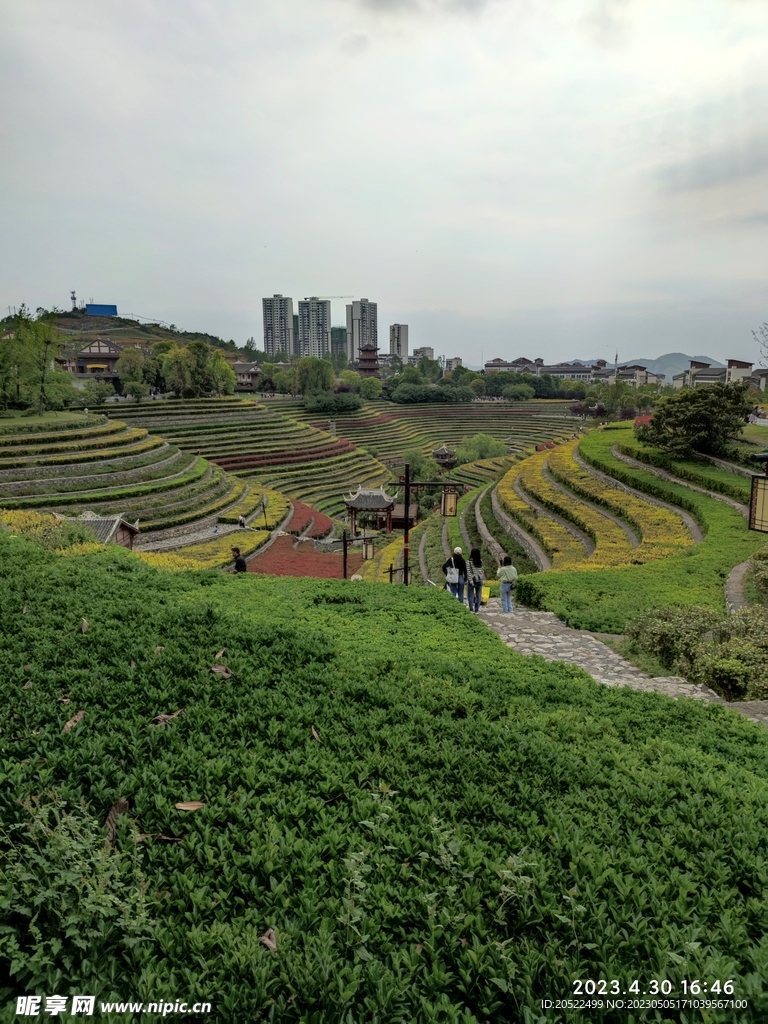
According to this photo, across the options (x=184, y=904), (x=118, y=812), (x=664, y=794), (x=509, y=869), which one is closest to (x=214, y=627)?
(x=118, y=812)

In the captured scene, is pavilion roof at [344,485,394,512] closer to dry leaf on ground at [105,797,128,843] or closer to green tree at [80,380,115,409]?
green tree at [80,380,115,409]

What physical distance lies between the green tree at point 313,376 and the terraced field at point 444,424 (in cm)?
448

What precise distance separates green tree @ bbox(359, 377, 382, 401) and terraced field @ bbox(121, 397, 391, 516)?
111ft

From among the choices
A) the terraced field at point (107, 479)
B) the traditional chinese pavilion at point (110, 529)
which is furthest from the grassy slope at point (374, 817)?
the terraced field at point (107, 479)

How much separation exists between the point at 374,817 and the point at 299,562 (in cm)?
2416

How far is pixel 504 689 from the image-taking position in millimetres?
6406

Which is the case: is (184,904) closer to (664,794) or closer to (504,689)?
(664,794)

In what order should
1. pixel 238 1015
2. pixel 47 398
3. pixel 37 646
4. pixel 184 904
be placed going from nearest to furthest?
pixel 238 1015 → pixel 184 904 → pixel 37 646 → pixel 47 398

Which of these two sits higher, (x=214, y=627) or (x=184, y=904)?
(x=214, y=627)

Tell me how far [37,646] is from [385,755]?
3.72 meters

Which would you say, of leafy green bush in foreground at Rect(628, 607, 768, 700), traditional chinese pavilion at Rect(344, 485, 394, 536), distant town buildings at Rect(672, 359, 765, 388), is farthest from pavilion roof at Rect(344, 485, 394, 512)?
distant town buildings at Rect(672, 359, 765, 388)

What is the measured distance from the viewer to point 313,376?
76188 mm

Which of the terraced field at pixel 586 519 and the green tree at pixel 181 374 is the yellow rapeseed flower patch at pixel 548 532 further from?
the green tree at pixel 181 374

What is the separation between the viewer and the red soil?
26453 millimetres
